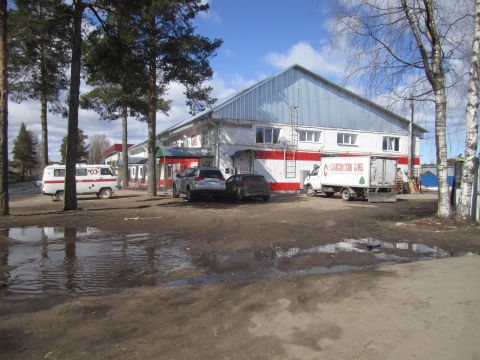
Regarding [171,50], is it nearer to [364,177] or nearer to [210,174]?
[210,174]

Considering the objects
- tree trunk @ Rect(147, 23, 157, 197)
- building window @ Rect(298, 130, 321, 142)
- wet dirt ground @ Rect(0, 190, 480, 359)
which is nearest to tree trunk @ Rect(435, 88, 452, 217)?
wet dirt ground @ Rect(0, 190, 480, 359)

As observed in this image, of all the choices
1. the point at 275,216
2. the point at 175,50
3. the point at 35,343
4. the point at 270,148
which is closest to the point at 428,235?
the point at 275,216

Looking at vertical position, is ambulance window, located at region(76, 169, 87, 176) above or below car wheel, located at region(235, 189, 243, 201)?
above

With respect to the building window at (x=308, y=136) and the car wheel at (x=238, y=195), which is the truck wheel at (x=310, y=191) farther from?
the car wheel at (x=238, y=195)

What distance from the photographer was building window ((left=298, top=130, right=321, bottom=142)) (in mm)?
30453

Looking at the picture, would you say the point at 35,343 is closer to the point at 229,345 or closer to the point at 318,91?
the point at 229,345

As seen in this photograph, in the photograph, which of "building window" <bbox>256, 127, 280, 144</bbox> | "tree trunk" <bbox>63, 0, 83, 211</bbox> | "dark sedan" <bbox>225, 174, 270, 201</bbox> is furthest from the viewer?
"building window" <bbox>256, 127, 280, 144</bbox>

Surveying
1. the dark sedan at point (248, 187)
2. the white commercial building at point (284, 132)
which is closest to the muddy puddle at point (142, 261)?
the dark sedan at point (248, 187)

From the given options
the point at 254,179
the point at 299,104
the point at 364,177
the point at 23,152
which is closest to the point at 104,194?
the point at 254,179

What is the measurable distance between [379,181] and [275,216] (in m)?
9.82

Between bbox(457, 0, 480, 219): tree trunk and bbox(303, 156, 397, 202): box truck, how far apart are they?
29.6 ft

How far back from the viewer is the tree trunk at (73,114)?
569 inches

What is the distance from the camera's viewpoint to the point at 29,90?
→ 23.1 m

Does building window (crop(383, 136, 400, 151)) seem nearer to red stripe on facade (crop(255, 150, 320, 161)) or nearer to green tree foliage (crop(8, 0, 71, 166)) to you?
red stripe on facade (crop(255, 150, 320, 161))
